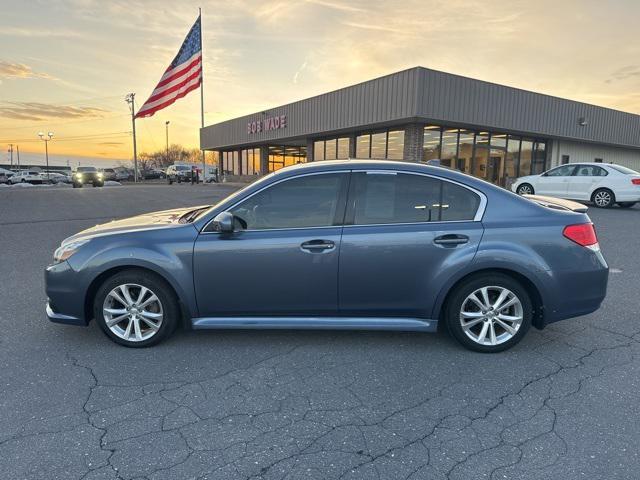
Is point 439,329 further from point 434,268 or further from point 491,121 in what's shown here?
point 491,121

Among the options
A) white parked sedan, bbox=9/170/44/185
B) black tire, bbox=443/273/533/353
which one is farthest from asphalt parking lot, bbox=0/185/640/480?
white parked sedan, bbox=9/170/44/185

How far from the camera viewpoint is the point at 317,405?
282cm

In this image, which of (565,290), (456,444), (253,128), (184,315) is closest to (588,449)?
(456,444)

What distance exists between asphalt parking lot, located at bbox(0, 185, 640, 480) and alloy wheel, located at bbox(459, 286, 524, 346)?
0.58 feet

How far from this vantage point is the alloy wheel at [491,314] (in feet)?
11.5

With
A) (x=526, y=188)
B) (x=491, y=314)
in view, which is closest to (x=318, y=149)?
(x=526, y=188)

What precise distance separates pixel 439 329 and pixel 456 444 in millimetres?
1707

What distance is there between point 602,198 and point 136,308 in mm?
15477

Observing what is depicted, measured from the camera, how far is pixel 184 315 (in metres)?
3.59

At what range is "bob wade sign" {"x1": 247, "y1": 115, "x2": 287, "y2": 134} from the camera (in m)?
26.4

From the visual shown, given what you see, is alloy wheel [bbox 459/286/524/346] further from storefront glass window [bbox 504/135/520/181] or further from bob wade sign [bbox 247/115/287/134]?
bob wade sign [bbox 247/115/287/134]

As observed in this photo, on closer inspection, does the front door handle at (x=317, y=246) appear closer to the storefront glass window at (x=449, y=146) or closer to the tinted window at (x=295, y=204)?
the tinted window at (x=295, y=204)

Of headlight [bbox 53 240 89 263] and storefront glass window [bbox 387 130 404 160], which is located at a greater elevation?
storefront glass window [bbox 387 130 404 160]

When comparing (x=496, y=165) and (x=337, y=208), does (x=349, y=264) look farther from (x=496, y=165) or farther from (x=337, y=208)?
A: (x=496, y=165)
